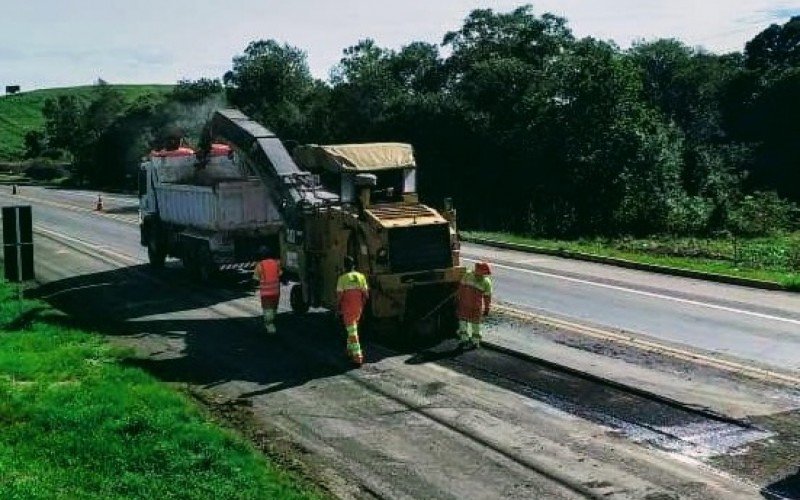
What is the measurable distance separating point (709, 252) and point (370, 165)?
45.0ft

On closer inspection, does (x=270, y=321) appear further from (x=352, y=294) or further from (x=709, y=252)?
(x=709, y=252)

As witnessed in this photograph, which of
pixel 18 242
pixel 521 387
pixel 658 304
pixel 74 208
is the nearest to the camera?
pixel 521 387

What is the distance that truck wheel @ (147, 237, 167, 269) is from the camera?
24703 mm

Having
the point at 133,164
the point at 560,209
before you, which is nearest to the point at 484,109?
the point at 560,209

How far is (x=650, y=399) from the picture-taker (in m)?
12.0

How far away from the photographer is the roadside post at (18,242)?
16.2 m

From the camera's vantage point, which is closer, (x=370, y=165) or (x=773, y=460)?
(x=773, y=460)

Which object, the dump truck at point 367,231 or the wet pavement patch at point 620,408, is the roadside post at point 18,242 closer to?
the dump truck at point 367,231

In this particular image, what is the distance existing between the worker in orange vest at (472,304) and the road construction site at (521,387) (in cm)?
35

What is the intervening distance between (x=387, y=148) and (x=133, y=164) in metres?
56.7

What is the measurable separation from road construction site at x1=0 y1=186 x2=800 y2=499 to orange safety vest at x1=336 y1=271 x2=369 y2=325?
2.45ft

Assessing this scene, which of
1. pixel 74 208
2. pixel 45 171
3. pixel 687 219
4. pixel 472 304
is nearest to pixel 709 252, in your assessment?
pixel 687 219

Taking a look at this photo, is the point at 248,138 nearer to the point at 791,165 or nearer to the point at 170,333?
the point at 170,333

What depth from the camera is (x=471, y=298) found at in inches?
587
